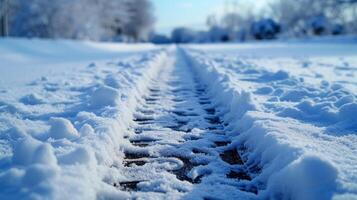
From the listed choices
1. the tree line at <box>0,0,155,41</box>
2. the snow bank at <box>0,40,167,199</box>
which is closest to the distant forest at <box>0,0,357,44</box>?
the tree line at <box>0,0,155,41</box>

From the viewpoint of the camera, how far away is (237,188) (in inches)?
81.4

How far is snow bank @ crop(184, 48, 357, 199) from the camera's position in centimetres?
178

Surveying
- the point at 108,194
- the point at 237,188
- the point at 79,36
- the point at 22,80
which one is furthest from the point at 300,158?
the point at 79,36

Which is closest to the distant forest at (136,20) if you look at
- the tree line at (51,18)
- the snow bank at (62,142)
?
the tree line at (51,18)

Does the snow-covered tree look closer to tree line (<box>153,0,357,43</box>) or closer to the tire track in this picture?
tree line (<box>153,0,357,43</box>)

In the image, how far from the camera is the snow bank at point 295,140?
1779 mm

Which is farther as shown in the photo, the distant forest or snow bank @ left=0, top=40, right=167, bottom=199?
the distant forest

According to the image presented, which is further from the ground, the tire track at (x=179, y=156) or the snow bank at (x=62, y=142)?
the snow bank at (x=62, y=142)

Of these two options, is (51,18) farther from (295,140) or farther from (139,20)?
(139,20)

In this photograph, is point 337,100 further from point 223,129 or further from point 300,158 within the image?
point 300,158

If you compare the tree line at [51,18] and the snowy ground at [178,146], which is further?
the tree line at [51,18]

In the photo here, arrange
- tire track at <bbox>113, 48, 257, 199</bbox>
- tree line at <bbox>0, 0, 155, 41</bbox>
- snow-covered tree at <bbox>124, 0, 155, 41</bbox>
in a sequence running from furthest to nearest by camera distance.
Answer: snow-covered tree at <bbox>124, 0, 155, 41</bbox> → tree line at <bbox>0, 0, 155, 41</bbox> → tire track at <bbox>113, 48, 257, 199</bbox>

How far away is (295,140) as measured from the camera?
2381 millimetres

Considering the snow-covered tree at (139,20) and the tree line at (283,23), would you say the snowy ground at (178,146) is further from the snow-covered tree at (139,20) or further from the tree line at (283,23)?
the snow-covered tree at (139,20)
